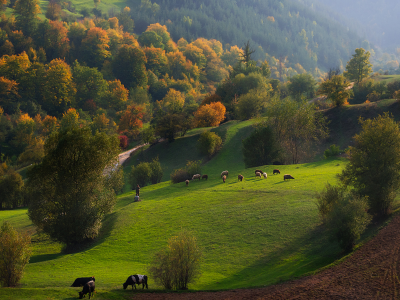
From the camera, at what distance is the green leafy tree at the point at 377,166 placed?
26.0 m

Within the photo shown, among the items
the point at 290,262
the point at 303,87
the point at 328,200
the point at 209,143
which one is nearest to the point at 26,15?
the point at 303,87

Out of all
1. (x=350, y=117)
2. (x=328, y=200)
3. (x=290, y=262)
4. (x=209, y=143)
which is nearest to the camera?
(x=290, y=262)

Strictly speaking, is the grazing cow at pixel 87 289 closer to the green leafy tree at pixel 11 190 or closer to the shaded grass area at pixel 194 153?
the shaded grass area at pixel 194 153

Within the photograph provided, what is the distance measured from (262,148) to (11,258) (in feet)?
136

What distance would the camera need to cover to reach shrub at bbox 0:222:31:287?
21594mm

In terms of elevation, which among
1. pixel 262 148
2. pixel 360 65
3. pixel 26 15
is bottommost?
pixel 262 148

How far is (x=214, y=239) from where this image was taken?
27.2 meters

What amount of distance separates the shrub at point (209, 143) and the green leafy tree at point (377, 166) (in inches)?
1649

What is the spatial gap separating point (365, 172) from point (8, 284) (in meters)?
28.6

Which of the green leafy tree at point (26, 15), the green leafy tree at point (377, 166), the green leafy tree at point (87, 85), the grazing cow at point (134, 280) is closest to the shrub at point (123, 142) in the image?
the green leafy tree at point (87, 85)

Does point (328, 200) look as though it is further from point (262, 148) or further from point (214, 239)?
point (262, 148)

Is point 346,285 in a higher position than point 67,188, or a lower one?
lower

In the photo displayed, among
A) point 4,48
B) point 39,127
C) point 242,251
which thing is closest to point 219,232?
point 242,251

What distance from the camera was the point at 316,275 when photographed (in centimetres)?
1962
